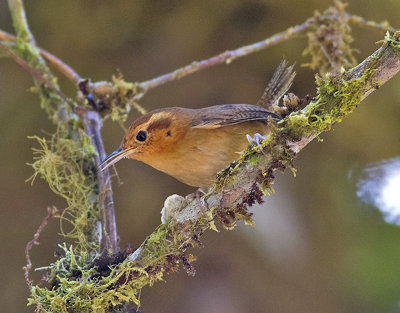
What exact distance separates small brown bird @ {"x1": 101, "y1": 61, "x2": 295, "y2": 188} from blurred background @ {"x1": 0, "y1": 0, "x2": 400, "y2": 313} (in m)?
0.87

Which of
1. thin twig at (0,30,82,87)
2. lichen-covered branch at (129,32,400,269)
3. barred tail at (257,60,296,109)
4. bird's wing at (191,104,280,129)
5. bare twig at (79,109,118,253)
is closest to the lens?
lichen-covered branch at (129,32,400,269)

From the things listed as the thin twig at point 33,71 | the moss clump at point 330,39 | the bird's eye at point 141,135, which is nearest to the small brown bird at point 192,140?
the bird's eye at point 141,135

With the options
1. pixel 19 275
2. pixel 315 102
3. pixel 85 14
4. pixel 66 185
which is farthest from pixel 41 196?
pixel 315 102

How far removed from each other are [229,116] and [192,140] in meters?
0.20

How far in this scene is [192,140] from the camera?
2.07 metres

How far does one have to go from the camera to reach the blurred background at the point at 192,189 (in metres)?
2.84

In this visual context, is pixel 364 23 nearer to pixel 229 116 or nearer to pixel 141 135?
pixel 229 116

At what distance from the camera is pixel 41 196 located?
113 inches

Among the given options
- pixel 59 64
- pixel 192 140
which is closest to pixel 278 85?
pixel 192 140

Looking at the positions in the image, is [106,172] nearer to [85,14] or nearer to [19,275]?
[19,275]

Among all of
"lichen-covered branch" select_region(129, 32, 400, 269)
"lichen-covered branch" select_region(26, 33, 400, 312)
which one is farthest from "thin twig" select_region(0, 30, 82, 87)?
"lichen-covered branch" select_region(129, 32, 400, 269)

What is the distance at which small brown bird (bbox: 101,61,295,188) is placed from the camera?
79.7 inches

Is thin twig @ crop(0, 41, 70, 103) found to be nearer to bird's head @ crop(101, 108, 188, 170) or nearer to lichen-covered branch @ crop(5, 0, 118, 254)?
lichen-covered branch @ crop(5, 0, 118, 254)

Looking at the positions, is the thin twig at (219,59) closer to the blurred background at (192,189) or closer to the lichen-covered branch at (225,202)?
the blurred background at (192,189)
